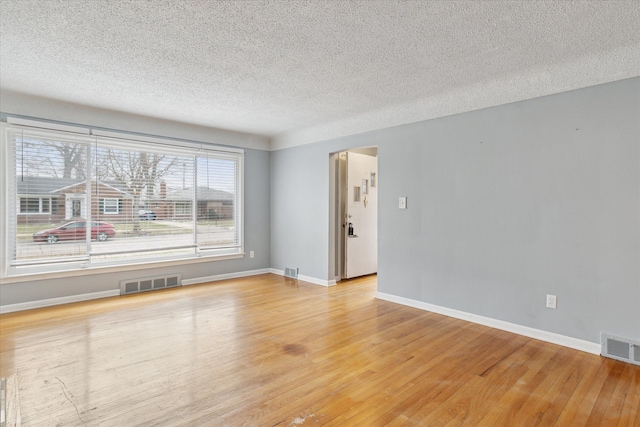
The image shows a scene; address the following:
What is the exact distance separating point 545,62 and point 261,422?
3.58 m

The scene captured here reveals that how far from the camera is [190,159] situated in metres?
5.43

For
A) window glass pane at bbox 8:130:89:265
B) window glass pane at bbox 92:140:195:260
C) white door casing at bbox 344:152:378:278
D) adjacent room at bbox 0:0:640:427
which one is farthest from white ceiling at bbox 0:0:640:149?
white door casing at bbox 344:152:378:278

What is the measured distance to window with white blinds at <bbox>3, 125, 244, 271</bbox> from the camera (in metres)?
4.04

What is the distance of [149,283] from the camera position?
501 centimetres

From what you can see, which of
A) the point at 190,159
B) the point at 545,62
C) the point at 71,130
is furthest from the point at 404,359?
the point at 71,130

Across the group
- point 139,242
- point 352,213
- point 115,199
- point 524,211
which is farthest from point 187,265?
point 524,211

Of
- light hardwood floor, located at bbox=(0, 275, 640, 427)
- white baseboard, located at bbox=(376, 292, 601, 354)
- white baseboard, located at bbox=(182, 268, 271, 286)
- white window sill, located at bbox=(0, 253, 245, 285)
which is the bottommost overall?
light hardwood floor, located at bbox=(0, 275, 640, 427)

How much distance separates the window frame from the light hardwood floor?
55cm

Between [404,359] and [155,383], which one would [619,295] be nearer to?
[404,359]

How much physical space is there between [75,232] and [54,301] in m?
0.88

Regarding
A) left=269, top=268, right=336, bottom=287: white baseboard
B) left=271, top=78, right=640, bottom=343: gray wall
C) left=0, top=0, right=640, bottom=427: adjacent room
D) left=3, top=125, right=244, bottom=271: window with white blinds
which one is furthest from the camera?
left=269, top=268, right=336, bottom=287: white baseboard

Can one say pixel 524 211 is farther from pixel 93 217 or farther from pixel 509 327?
pixel 93 217

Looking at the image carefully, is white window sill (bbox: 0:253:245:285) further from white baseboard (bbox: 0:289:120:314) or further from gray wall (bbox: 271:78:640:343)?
gray wall (bbox: 271:78:640:343)

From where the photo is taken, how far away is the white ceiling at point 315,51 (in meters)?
2.25
